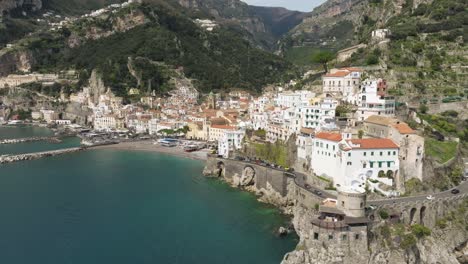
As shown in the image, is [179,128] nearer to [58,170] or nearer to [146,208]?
[58,170]

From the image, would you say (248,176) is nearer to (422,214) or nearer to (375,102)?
(375,102)

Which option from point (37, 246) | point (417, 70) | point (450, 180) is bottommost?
point (37, 246)

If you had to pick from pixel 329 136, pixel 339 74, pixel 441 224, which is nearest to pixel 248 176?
pixel 329 136

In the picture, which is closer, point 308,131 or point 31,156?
point 308,131

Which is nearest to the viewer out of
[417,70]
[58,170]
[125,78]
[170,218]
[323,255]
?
[323,255]

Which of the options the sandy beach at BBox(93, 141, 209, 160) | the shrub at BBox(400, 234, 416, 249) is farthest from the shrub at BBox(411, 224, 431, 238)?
the sandy beach at BBox(93, 141, 209, 160)

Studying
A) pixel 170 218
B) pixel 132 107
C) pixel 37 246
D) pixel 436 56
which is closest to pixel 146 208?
pixel 170 218
